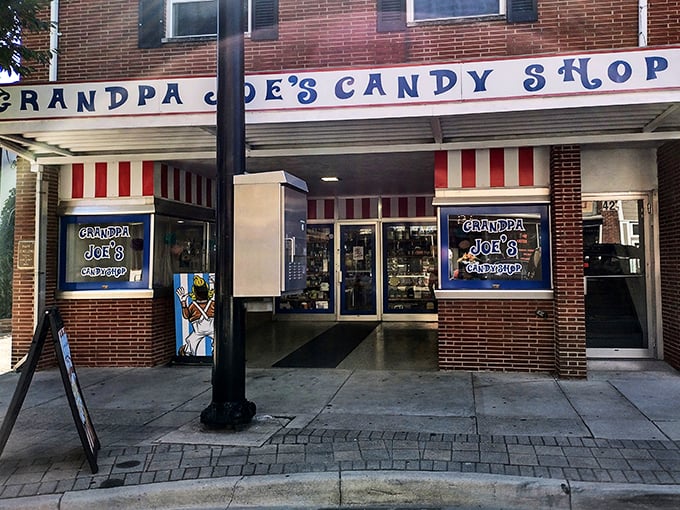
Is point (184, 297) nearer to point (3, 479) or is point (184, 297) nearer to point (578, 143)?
point (3, 479)

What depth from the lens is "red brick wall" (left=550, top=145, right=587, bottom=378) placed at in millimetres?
7426

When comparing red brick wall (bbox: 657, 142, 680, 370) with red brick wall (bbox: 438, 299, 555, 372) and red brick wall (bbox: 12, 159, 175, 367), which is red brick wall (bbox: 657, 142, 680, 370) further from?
red brick wall (bbox: 12, 159, 175, 367)

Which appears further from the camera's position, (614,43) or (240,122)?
(614,43)

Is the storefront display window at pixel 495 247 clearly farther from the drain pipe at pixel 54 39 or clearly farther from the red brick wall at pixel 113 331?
the drain pipe at pixel 54 39

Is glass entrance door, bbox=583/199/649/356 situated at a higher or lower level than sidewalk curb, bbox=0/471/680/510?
higher

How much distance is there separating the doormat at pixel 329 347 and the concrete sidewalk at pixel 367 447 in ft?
4.33

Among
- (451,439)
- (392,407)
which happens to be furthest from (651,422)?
(392,407)

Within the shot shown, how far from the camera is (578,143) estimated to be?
7.39 m

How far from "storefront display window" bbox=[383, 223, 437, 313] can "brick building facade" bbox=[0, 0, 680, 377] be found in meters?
4.05

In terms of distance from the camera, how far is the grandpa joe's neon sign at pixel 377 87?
5.84m

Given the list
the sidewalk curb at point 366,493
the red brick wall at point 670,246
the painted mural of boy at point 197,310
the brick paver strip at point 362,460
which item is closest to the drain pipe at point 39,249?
the painted mural of boy at point 197,310

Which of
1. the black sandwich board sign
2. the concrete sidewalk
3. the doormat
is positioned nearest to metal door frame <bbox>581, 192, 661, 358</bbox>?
the concrete sidewalk

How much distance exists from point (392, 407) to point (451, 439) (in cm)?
120

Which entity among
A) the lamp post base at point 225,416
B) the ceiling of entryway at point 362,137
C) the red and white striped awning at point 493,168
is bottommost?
the lamp post base at point 225,416
